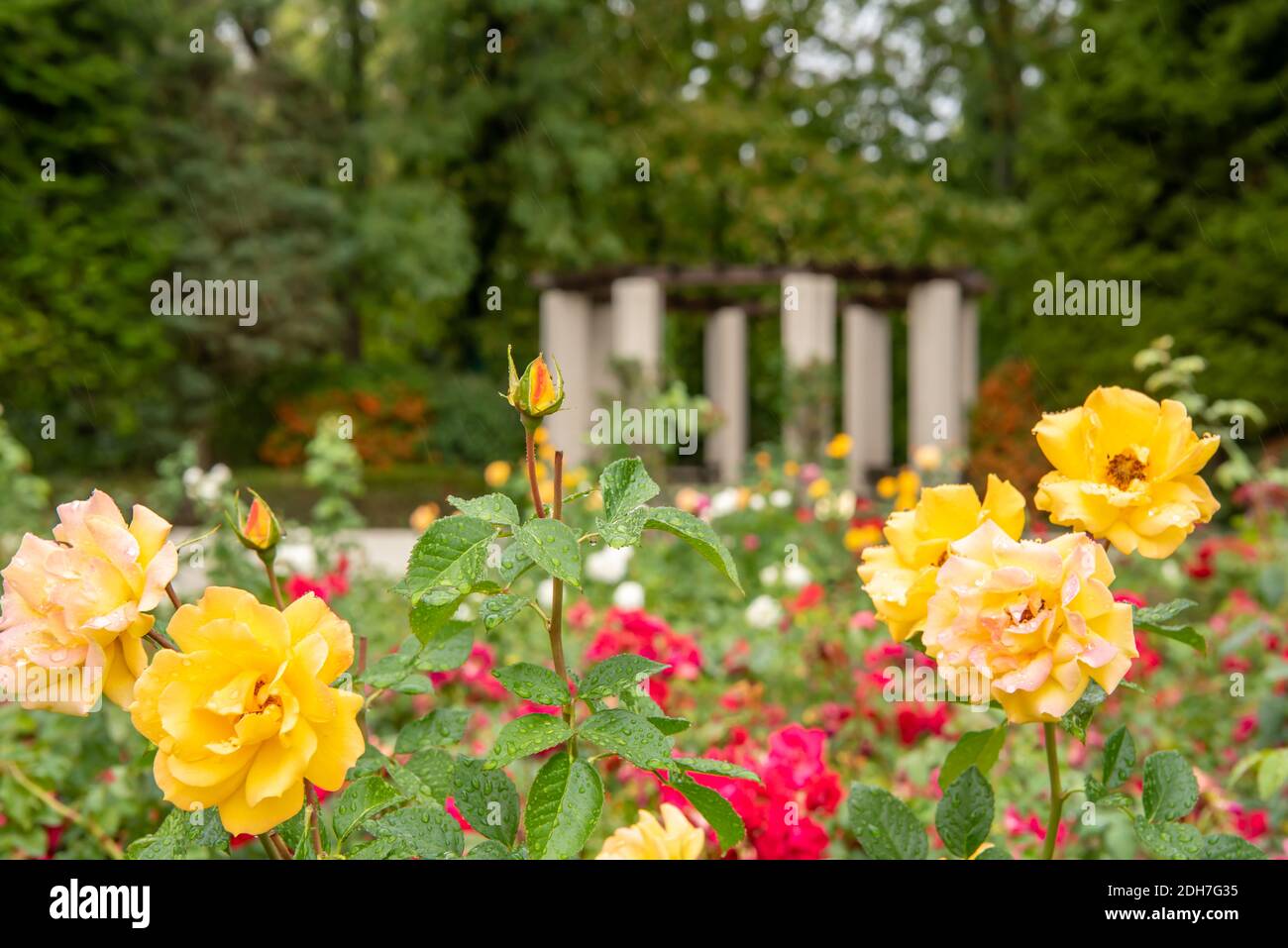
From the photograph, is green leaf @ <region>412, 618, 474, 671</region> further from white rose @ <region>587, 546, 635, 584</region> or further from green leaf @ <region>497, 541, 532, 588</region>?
white rose @ <region>587, 546, 635, 584</region>

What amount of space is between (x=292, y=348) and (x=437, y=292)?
1.76 meters

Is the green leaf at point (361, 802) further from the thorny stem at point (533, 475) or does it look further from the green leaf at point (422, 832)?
the thorny stem at point (533, 475)

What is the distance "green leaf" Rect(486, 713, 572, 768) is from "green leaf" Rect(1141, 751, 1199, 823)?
1.53 feet

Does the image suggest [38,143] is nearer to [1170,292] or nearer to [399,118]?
[399,118]

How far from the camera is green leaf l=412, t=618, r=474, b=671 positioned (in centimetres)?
101

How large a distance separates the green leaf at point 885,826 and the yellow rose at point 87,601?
56 cm

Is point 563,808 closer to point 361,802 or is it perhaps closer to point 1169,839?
point 361,802

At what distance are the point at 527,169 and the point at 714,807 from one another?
14.2m

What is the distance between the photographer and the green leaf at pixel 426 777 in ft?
3.06

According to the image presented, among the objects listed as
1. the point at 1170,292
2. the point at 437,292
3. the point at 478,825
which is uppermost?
the point at 437,292

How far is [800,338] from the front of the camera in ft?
33.0

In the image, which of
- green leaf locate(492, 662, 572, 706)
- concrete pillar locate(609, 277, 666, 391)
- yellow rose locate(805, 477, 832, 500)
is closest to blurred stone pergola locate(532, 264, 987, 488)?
concrete pillar locate(609, 277, 666, 391)
